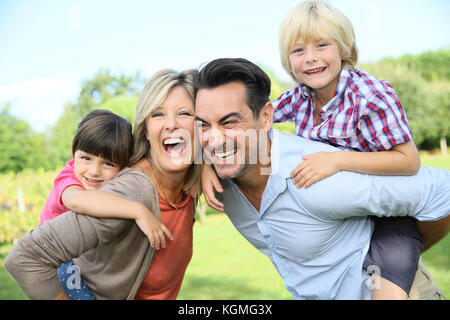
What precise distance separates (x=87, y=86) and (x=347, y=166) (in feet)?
128

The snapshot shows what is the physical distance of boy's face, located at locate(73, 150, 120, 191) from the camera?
3.19 metres

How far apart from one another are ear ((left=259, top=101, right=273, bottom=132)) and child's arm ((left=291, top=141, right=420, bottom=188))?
1.35 ft

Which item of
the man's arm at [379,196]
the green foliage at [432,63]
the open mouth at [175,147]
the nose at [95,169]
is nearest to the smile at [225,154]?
the open mouth at [175,147]

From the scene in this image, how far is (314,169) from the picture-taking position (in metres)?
2.63

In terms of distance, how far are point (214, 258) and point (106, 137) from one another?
27.5ft

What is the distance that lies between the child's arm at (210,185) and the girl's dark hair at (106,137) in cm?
57

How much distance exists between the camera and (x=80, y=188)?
9.66ft

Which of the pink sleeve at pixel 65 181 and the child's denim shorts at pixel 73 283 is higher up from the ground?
the pink sleeve at pixel 65 181

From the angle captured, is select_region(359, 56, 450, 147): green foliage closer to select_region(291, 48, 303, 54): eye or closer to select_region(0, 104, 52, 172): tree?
select_region(0, 104, 52, 172): tree

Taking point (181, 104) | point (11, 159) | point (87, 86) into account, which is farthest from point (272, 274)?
point (87, 86)

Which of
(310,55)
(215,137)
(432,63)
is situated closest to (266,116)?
(215,137)

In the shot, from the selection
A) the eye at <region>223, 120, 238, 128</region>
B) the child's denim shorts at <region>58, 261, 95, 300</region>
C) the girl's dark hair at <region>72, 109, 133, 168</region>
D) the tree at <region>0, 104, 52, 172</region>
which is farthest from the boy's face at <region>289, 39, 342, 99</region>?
the tree at <region>0, 104, 52, 172</region>

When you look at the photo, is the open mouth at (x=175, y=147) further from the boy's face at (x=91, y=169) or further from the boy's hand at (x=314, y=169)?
the boy's hand at (x=314, y=169)

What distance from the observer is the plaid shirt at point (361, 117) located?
2793 millimetres
